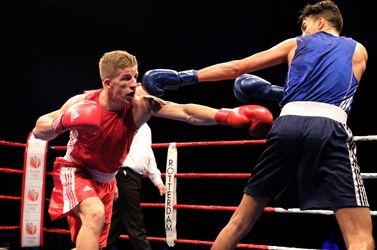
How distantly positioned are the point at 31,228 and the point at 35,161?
519 millimetres

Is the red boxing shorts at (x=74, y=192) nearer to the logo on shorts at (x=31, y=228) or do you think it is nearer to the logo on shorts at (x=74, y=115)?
the logo on shorts at (x=74, y=115)

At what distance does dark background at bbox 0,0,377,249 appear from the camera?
17.6 feet

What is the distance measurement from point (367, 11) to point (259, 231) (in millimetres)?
2750

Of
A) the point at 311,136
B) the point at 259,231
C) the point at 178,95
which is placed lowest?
the point at 259,231

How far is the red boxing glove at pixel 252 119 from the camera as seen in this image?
73.5 inches

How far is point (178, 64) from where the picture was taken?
6.45m

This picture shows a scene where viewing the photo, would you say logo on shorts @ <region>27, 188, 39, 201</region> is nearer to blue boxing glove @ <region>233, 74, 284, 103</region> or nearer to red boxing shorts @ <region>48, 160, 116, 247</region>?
red boxing shorts @ <region>48, 160, 116, 247</region>

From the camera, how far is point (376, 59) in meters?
5.40

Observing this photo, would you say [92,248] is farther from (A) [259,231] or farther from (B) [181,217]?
(B) [181,217]

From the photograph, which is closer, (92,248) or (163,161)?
(92,248)

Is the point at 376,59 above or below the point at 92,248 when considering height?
above

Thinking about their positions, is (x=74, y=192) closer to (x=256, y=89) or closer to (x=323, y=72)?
(x=256, y=89)

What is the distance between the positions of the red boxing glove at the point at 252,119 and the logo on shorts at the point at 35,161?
254 centimetres

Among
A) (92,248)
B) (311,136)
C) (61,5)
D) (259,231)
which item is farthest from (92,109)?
(259,231)
